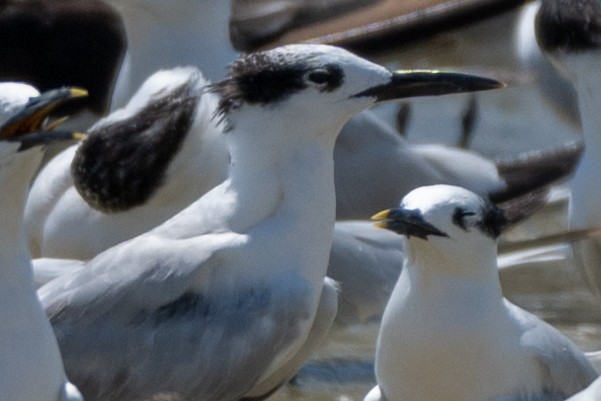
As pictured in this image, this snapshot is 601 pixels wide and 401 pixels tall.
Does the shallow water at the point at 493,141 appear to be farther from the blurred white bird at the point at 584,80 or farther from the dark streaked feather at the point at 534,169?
the blurred white bird at the point at 584,80

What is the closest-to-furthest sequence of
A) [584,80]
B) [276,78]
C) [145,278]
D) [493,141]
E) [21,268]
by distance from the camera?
[21,268] < [145,278] < [276,78] < [584,80] < [493,141]

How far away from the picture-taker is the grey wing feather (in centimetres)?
455

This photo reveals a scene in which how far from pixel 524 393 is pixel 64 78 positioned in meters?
3.95

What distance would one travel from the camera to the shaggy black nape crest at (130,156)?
571 cm

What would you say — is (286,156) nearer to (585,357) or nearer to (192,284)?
(192,284)

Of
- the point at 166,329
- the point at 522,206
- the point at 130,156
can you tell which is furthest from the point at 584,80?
the point at 166,329

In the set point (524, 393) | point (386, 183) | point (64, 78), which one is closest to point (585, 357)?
point (524, 393)

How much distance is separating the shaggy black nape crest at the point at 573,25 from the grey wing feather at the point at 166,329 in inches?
71.6

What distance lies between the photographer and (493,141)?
29.3 feet

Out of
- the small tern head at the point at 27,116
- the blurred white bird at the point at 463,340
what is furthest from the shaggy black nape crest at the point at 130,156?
the small tern head at the point at 27,116

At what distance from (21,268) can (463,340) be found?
1.21 m

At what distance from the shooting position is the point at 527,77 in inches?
310

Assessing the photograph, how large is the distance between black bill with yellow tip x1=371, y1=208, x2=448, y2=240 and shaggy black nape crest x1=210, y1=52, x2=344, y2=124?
0.41 m

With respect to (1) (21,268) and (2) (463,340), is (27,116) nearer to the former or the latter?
(1) (21,268)
